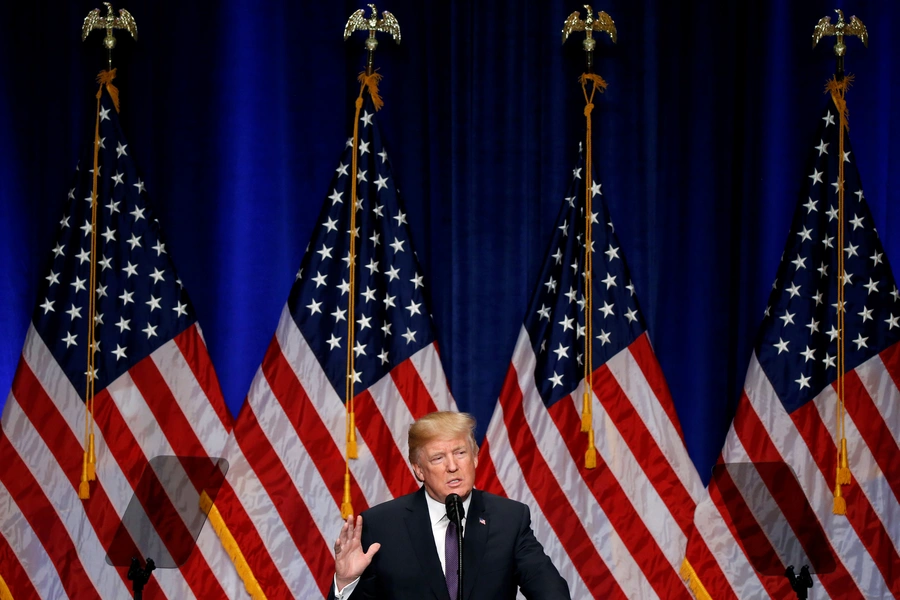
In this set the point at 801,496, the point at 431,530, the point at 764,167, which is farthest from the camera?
the point at 764,167

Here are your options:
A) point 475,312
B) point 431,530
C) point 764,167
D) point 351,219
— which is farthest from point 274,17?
point 431,530

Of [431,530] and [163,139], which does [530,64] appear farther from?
[431,530]

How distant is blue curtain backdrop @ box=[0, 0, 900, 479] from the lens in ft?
16.7

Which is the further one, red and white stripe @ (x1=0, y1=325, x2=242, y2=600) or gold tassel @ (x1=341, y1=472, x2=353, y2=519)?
red and white stripe @ (x1=0, y1=325, x2=242, y2=600)

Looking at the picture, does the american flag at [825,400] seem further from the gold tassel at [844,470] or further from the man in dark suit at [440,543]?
the man in dark suit at [440,543]

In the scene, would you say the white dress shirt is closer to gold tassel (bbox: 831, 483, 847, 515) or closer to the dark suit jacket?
the dark suit jacket

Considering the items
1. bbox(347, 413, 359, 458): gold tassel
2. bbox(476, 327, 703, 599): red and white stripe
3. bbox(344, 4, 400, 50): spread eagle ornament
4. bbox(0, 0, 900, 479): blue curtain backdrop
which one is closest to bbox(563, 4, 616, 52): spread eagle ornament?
bbox(0, 0, 900, 479): blue curtain backdrop

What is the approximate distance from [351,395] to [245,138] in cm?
141

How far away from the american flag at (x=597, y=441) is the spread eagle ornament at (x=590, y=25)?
0.66 metres

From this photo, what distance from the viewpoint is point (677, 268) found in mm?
5168

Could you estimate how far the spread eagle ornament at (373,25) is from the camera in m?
4.80

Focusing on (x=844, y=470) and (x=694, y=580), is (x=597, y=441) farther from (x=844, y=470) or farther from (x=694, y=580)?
(x=844, y=470)

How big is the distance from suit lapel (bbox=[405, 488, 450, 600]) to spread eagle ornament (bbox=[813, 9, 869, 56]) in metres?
2.78

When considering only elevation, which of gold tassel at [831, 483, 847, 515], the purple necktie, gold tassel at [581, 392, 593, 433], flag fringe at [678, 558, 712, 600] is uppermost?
gold tassel at [581, 392, 593, 433]
